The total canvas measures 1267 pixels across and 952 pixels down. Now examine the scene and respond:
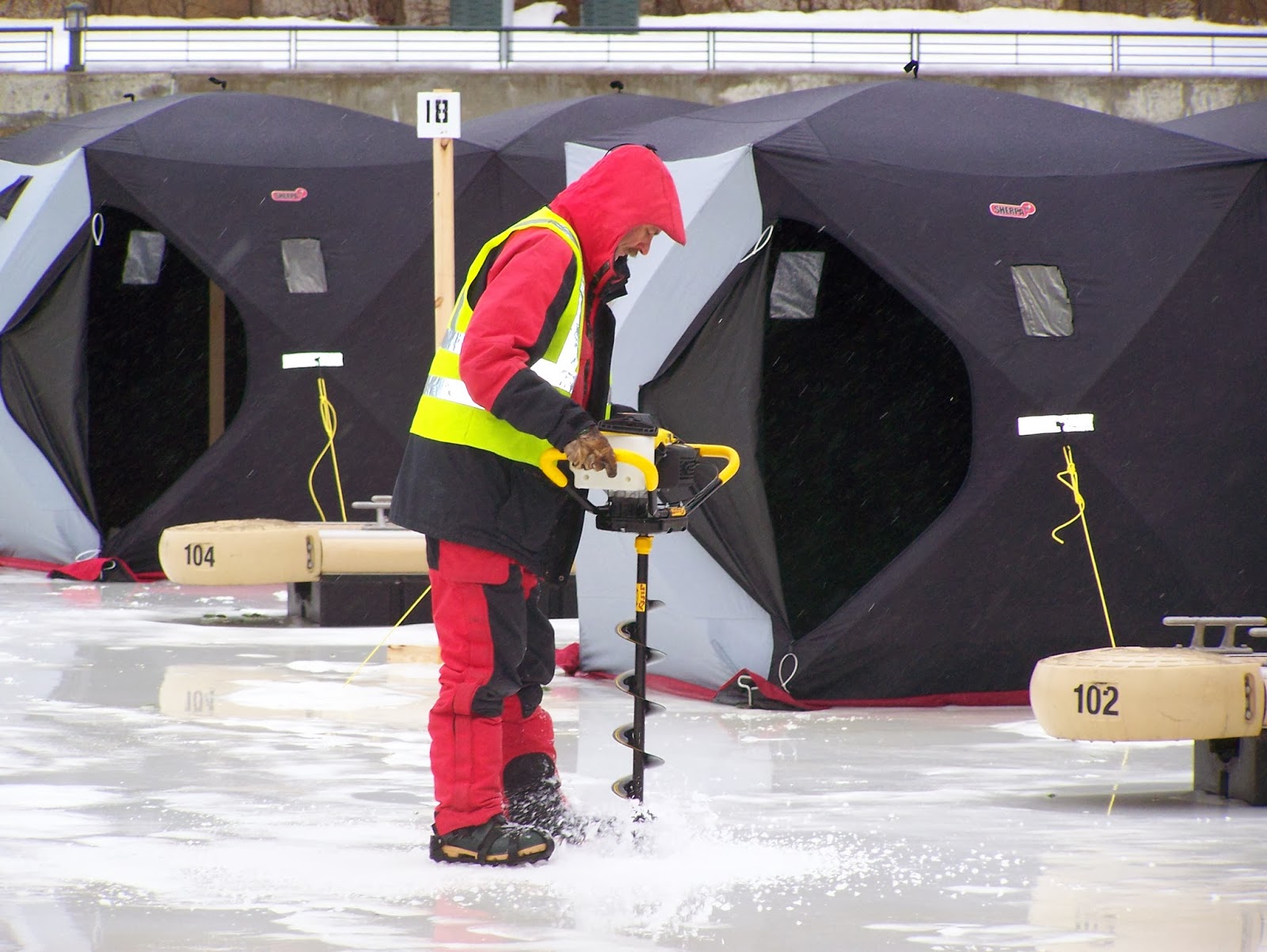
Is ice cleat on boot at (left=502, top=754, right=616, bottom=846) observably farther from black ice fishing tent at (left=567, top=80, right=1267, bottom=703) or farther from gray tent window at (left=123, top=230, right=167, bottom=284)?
gray tent window at (left=123, top=230, right=167, bottom=284)

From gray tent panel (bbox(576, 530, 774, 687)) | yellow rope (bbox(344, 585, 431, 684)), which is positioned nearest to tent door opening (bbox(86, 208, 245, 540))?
yellow rope (bbox(344, 585, 431, 684))

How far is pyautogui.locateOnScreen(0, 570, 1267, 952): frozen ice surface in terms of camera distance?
3.73m

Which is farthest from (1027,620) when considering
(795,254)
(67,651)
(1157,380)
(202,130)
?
(202,130)

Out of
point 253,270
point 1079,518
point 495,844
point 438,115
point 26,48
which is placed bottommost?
point 495,844

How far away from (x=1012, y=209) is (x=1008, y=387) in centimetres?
64

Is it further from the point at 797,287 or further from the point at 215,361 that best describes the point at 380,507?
the point at 215,361

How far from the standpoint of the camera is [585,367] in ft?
14.2

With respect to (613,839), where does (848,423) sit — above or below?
above

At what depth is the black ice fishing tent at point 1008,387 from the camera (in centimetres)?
659

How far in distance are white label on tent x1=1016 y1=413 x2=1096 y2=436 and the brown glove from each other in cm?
290

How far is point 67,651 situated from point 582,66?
11814 mm

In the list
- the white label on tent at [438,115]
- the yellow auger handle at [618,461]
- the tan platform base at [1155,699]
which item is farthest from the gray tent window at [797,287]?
the yellow auger handle at [618,461]

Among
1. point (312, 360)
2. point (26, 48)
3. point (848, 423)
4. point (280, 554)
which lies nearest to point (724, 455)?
point (848, 423)

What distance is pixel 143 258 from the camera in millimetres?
11227
